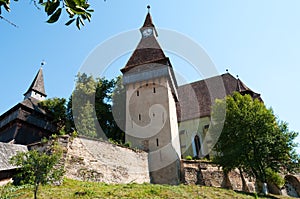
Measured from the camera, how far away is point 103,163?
14.9m

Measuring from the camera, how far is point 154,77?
22.5 metres

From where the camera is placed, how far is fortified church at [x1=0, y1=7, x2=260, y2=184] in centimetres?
1920

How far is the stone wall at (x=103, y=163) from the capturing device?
541 inches

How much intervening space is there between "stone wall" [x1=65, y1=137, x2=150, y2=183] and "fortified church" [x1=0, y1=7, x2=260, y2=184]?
1.56 metres

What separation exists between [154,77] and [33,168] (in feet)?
47.2

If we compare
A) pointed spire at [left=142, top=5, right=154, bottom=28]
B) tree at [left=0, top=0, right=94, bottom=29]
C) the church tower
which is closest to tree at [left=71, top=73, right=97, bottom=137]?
the church tower

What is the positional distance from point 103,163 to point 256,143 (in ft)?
29.9

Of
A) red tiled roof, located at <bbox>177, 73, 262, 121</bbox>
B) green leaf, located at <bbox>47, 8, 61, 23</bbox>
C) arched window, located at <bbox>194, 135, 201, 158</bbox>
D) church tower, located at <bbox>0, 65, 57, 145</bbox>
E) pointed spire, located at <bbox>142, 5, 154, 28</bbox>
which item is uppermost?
pointed spire, located at <bbox>142, 5, 154, 28</bbox>

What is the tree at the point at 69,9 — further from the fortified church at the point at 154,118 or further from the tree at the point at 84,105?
the tree at the point at 84,105

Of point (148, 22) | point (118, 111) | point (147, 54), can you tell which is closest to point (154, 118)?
point (118, 111)

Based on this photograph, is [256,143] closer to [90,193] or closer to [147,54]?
[90,193]

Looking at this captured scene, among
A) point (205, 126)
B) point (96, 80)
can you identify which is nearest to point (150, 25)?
point (96, 80)

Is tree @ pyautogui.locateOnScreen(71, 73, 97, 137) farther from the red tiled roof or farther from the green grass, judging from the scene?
the green grass

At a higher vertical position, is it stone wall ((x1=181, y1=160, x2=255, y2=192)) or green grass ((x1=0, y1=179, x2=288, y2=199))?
stone wall ((x1=181, y1=160, x2=255, y2=192))
